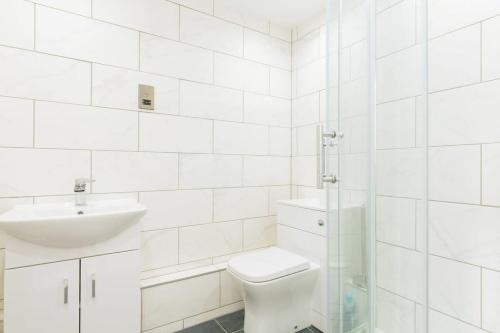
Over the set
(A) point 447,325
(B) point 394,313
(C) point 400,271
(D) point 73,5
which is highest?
(D) point 73,5

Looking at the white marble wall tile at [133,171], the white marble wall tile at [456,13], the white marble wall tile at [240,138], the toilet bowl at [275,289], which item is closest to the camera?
the white marble wall tile at [456,13]

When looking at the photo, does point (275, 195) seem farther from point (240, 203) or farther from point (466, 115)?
point (466, 115)

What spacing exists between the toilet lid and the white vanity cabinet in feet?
1.81

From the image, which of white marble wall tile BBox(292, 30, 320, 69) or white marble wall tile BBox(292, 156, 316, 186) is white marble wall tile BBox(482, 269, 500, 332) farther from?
white marble wall tile BBox(292, 30, 320, 69)

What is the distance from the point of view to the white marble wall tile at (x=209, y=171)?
1873mm

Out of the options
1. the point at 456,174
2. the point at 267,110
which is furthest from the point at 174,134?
the point at 456,174

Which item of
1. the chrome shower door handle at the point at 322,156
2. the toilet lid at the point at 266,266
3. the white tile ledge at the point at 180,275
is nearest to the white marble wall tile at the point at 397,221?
the chrome shower door handle at the point at 322,156

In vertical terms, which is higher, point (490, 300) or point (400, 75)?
point (400, 75)

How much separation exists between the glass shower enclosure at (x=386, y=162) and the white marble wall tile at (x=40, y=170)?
1468 millimetres

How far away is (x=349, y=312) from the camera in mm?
1098

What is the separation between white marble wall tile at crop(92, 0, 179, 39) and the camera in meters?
1.62

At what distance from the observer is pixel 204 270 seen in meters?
1.84

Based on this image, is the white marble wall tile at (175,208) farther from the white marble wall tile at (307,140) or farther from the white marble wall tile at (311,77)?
the white marble wall tile at (311,77)

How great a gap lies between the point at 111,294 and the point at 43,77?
3.94 ft
